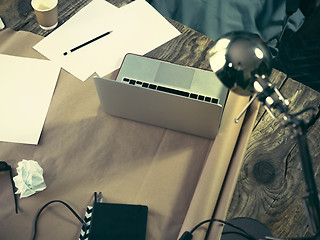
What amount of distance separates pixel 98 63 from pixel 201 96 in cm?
38

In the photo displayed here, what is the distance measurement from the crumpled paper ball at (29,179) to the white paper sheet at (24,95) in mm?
88

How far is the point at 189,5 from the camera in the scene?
142 centimetres

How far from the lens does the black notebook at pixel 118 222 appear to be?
2.67 feet

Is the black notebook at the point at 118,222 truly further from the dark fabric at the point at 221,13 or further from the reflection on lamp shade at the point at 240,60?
the dark fabric at the point at 221,13

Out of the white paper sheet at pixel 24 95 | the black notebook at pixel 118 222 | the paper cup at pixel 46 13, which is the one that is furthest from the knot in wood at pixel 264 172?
the paper cup at pixel 46 13

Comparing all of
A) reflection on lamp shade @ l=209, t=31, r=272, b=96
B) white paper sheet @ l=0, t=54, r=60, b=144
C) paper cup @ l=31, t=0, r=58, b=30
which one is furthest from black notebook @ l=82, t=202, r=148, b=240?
paper cup @ l=31, t=0, r=58, b=30

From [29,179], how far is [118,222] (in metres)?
0.27

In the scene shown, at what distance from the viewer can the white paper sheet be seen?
0.99 metres

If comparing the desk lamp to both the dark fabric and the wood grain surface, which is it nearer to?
the wood grain surface

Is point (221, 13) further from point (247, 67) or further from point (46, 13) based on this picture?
point (247, 67)

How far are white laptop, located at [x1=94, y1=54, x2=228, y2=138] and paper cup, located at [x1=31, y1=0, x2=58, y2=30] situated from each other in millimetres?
320

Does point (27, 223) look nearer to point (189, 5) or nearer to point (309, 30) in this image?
point (189, 5)

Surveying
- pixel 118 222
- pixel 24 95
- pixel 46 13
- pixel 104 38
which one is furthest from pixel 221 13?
pixel 118 222

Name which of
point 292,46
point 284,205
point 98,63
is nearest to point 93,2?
point 98,63
